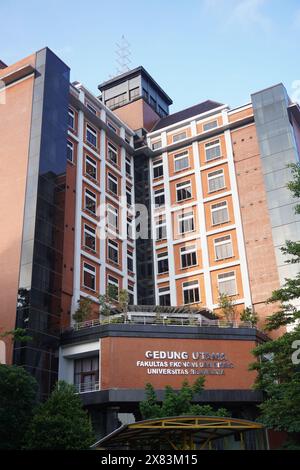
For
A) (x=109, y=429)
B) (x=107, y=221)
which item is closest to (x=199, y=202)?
(x=107, y=221)

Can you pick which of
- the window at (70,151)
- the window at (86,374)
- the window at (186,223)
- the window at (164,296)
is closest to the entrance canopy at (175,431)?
the window at (86,374)

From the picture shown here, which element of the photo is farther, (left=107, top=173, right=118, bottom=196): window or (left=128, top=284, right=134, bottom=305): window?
(left=107, top=173, right=118, bottom=196): window

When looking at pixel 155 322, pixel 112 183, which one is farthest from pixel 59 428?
pixel 112 183

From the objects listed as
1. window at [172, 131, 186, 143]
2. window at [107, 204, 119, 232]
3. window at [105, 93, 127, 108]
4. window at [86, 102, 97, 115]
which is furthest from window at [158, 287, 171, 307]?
window at [105, 93, 127, 108]

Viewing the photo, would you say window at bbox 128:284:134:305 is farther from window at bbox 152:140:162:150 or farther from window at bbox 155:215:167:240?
window at bbox 152:140:162:150

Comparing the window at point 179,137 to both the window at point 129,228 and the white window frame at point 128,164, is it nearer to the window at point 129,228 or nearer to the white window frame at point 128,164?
the white window frame at point 128,164

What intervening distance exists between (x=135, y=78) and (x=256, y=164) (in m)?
21.6

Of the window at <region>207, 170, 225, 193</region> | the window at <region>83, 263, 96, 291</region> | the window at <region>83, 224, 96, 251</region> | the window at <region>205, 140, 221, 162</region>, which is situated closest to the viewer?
the window at <region>83, 263, 96, 291</region>

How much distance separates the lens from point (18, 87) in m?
43.6

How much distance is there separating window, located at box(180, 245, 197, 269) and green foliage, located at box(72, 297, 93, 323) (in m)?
12.4

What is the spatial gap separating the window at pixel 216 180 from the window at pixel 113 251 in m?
10.5

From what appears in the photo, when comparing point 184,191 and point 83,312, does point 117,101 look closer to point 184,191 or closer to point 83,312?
point 184,191

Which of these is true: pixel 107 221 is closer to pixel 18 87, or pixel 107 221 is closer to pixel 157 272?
pixel 157 272

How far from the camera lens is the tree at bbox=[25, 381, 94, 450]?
22.0m
